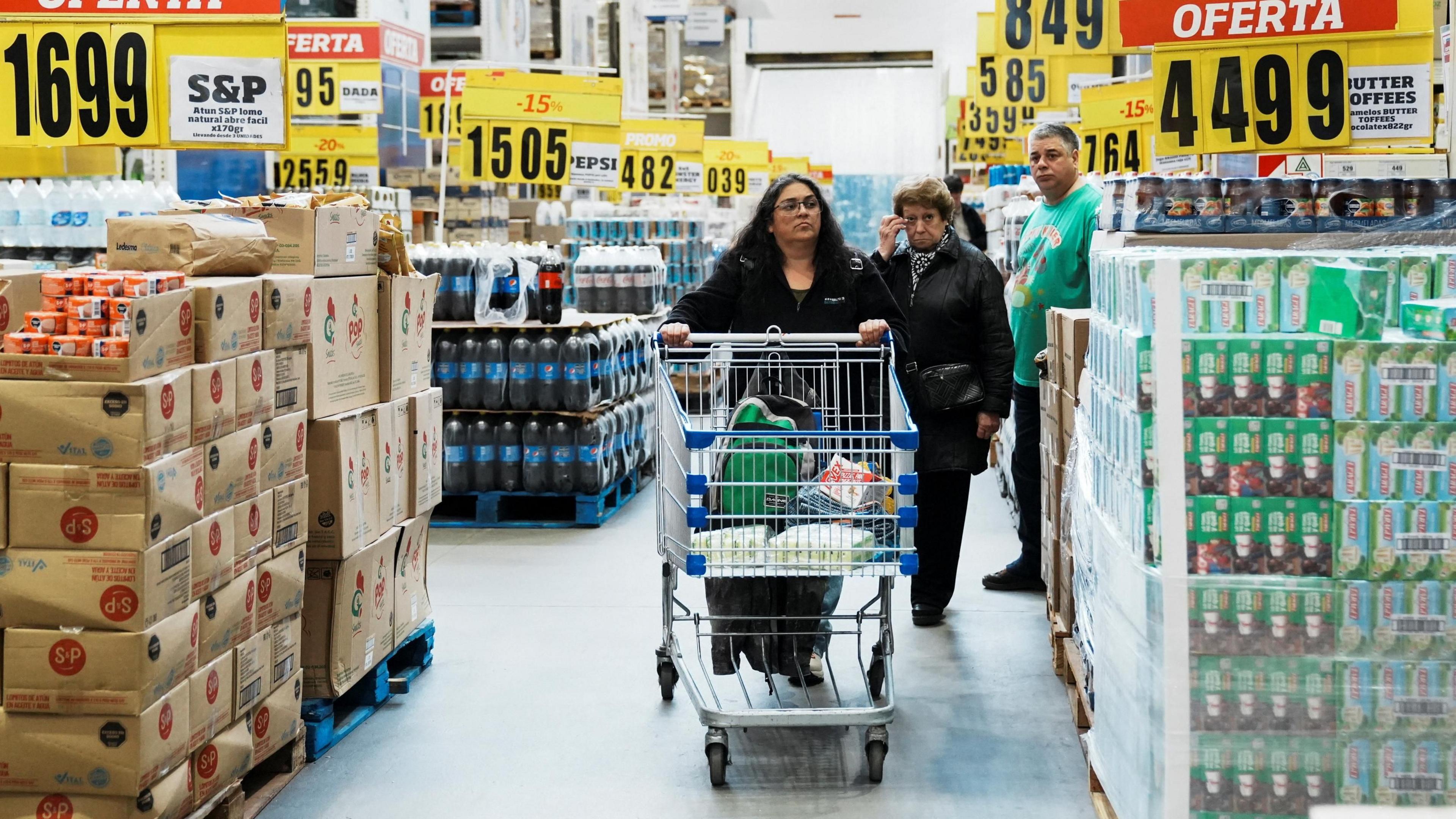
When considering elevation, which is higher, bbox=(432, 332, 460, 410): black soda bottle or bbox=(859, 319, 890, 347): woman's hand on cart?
bbox=(859, 319, 890, 347): woman's hand on cart

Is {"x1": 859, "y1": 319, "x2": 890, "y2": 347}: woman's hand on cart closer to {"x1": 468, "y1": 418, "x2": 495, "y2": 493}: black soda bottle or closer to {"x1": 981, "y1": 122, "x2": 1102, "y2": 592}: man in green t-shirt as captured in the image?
{"x1": 981, "y1": 122, "x2": 1102, "y2": 592}: man in green t-shirt

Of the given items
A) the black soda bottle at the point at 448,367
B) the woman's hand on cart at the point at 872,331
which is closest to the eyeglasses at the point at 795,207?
the woman's hand on cart at the point at 872,331

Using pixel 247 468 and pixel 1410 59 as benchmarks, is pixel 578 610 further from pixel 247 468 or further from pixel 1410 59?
pixel 1410 59

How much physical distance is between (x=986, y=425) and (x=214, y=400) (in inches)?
120

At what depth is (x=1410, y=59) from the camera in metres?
5.39

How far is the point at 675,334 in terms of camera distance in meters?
4.50

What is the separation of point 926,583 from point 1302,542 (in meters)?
3.07

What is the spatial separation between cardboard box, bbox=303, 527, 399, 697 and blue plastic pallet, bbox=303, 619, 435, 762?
0.06 meters

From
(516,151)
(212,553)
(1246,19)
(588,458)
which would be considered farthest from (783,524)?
(516,151)

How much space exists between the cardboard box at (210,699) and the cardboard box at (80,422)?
615mm

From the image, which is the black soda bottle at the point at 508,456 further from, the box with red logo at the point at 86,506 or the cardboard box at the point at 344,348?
the box with red logo at the point at 86,506

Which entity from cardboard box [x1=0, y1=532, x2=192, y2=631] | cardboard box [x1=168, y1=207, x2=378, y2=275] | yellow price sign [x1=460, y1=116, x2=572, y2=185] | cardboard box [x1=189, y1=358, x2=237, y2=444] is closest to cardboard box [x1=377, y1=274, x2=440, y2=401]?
cardboard box [x1=168, y1=207, x2=378, y2=275]

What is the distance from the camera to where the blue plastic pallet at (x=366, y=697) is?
14.3 feet

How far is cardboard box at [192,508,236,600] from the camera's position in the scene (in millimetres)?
3428
